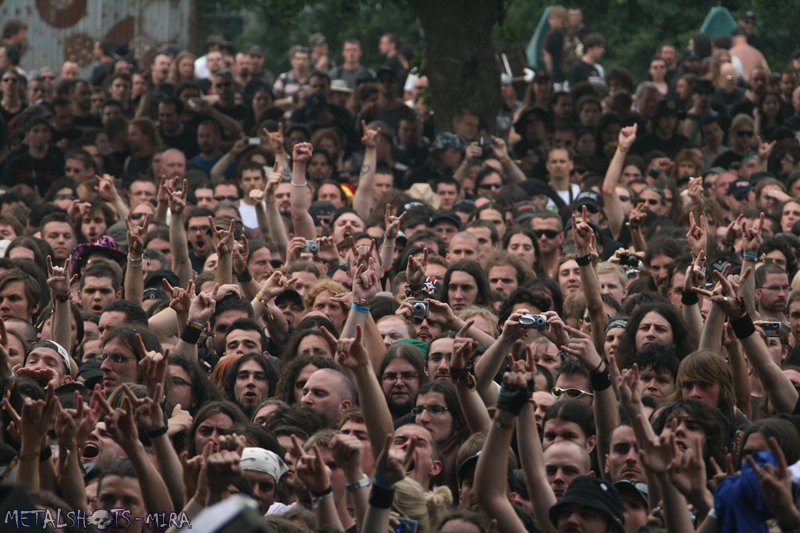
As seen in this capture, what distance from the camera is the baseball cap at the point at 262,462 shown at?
5879 millimetres

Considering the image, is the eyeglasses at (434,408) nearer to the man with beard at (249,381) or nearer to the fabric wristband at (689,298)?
the man with beard at (249,381)

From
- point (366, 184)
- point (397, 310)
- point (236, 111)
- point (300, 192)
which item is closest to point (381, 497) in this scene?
point (397, 310)

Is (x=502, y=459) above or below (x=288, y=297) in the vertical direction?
above

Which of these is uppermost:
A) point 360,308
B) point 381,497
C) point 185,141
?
point 381,497

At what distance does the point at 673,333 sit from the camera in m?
7.74

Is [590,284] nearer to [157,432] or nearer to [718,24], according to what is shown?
[157,432]

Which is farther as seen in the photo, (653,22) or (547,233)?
(653,22)

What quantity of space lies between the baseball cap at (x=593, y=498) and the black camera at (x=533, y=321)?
1125 mm

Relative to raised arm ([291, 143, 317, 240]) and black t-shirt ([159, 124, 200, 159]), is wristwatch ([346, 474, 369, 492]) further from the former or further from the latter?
black t-shirt ([159, 124, 200, 159])

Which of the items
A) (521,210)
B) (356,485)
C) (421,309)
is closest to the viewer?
(356,485)

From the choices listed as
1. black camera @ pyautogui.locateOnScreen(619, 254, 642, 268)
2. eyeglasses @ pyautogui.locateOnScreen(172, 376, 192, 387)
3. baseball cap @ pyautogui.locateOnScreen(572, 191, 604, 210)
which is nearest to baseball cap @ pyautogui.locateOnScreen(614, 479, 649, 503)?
eyeglasses @ pyautogui.locateOnScreen(172, 376, 192, 387)

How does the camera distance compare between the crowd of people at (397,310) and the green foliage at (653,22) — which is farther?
the green foliage at (653,22)

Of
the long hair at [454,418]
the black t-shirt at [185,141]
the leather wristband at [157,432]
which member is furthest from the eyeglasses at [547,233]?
the leather wristband at [157,432]

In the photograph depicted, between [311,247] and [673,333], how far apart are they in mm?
3782
